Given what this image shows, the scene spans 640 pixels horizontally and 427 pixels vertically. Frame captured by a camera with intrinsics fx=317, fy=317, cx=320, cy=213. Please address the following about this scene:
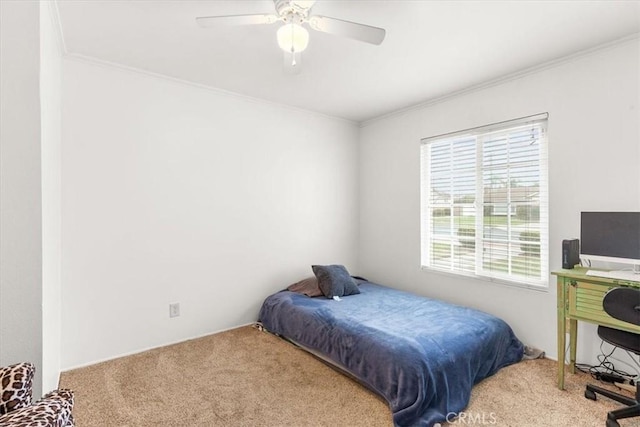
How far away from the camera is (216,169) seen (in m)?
3.22

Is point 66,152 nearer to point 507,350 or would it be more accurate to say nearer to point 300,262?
point 300,262

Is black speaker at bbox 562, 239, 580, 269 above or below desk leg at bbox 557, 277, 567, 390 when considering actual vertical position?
above

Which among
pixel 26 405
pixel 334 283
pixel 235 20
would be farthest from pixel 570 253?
pixel 26 405

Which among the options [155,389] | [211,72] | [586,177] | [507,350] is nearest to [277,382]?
[155,389]

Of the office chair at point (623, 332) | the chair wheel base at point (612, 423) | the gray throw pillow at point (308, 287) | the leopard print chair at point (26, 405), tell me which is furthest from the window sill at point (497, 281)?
the leopard print chair at point (26, 405)

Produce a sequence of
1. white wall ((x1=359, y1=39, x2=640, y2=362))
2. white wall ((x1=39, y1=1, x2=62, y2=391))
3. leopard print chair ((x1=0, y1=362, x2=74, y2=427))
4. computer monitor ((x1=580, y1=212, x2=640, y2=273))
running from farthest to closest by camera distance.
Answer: white wall ((x1=359, y1=39, x2=640, y2=362)) < computer monitor ((x1=580, y1=212, x2=640, y2=273)) < white wall ((x1=39, y1=1, x2=62, y2=391)) < leopard print chair ((x1=0, y1=362, x2=74, y2=427))

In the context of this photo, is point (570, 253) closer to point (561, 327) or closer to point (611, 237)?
point (611, 237)

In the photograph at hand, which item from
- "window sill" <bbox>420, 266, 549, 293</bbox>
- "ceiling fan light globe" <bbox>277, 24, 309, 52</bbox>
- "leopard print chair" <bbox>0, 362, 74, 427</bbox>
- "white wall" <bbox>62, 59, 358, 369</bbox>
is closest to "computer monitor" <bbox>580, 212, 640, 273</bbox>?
"window sill" <bbox>420, 266, 549, 293</bbox>

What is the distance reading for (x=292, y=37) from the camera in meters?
1.74

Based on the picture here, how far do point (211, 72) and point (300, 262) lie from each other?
2.25 metres

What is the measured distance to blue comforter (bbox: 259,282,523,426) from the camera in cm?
189

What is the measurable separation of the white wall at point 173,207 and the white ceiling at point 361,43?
348mm

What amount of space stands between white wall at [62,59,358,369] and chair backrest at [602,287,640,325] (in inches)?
109

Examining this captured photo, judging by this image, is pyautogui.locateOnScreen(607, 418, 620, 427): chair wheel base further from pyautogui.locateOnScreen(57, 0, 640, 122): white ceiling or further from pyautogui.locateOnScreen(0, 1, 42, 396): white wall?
pyautogui.locateOnScreen(0, 1, 42, 396): white wall
